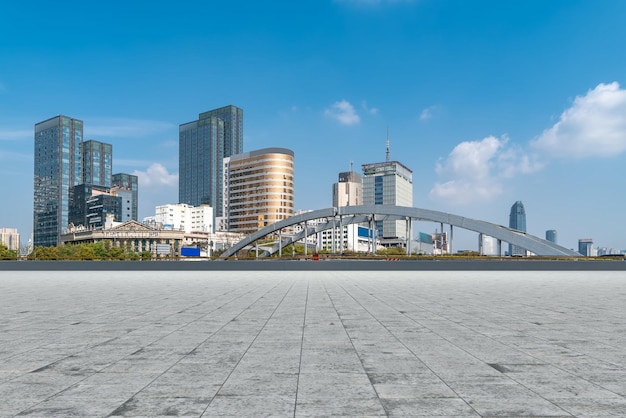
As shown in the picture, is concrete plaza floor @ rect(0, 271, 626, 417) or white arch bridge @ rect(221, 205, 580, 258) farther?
white arch bridge @ rect(221, 205, 580, 258)

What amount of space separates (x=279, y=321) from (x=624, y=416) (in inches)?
359

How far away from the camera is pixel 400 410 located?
607 centimetres

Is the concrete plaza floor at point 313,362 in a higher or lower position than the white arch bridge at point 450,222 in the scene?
lower

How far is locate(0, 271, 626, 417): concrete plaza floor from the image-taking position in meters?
6.30

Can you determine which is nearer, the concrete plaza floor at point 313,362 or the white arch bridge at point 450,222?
the concrete plaza floor at point 313,362

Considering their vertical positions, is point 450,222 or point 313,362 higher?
point 450,222

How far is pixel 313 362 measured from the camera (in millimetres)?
8703

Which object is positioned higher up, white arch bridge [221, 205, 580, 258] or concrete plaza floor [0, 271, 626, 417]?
white arch bridge [221, 205, 580, 258]

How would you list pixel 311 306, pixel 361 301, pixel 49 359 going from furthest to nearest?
pixel 361 301 < pixel 311 306 < pixel 49 359

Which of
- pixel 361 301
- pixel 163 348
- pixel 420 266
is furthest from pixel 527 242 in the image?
pixel 163 348

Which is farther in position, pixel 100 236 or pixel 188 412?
pixel 100 236

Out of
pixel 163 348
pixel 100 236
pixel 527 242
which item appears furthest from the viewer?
pixel 100 236

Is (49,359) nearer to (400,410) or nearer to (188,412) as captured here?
(188,412)

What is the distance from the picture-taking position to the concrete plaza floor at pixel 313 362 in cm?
630
